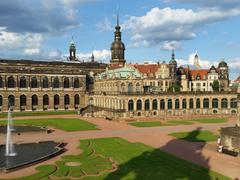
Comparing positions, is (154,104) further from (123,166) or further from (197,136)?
(123,166)

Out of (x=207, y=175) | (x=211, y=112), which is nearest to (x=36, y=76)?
(x=211, y=112)

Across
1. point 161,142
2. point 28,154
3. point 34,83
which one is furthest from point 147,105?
point 28,154

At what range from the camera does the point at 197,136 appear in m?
58.4

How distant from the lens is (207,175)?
111 ft

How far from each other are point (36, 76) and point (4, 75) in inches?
385

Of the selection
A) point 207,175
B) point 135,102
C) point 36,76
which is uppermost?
point 36,76

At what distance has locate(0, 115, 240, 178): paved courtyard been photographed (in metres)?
37.6

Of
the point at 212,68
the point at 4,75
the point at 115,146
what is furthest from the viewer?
the point at 212,68

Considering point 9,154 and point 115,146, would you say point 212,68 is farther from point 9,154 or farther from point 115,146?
point 9,154

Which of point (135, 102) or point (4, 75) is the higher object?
point (4, 75)

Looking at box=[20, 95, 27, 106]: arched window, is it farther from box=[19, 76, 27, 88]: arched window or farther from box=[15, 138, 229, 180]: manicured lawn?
box=[15, 138, 229, 180]: manicured lawn

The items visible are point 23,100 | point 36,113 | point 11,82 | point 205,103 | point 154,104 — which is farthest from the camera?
point 23,100

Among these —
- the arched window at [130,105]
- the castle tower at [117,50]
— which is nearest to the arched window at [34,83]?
the castle tower at [117,50]

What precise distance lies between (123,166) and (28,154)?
519 inches
